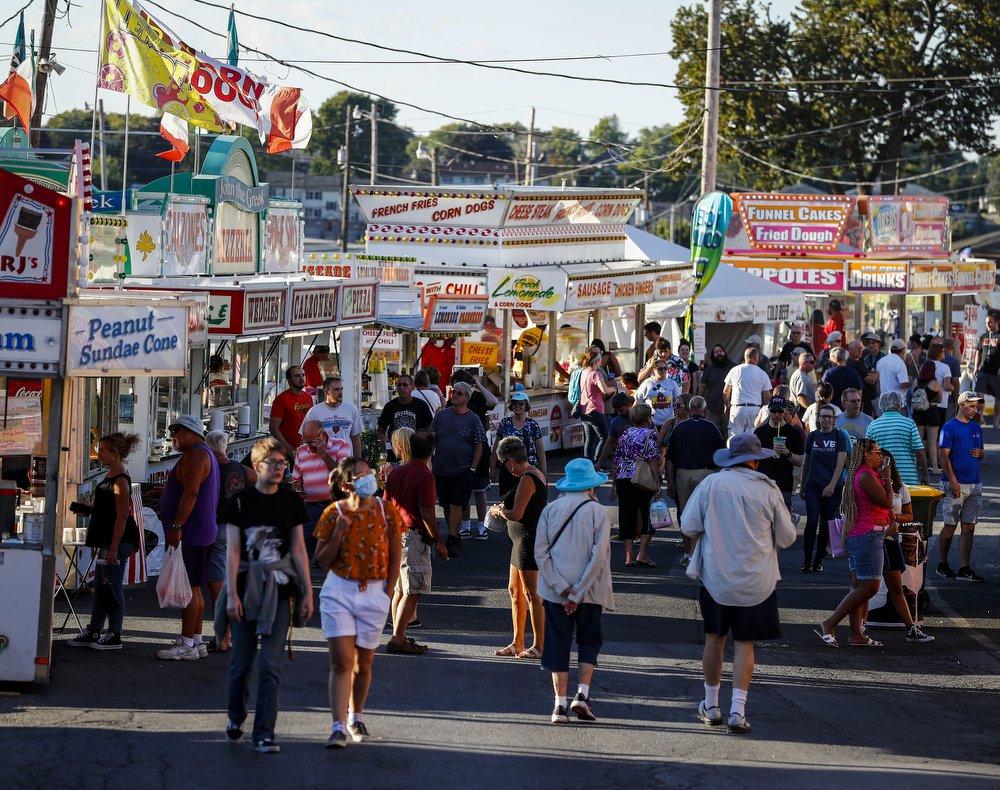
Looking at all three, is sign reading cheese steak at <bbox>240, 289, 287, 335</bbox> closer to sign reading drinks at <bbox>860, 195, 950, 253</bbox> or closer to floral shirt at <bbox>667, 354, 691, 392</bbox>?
floral shirt at <bbox>667, 354, 691, 392</bbox>

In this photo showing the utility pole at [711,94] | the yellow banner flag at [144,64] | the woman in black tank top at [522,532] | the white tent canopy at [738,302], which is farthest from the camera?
the white tent canopy at [738,302]

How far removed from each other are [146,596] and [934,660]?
20.9 feet

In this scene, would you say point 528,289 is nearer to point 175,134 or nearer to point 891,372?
point 891,372

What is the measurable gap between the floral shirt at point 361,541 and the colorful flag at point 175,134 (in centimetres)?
967

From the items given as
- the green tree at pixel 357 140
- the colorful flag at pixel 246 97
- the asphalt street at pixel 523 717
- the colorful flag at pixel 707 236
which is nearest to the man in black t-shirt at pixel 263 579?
the asphalt street at pixel 523 717

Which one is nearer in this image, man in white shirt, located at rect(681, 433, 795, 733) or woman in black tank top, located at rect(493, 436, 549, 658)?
man in white shirt, located at rect(681, 433, 795, 733)

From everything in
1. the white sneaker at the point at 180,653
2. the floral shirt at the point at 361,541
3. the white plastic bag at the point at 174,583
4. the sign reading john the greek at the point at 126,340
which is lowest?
the white sneaker at the point at 180,653

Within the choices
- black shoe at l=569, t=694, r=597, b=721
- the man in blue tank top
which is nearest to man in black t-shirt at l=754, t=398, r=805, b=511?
black shoe at l=569, t=694, r=597, b=721

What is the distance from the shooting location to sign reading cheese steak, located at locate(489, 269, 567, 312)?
745 inches

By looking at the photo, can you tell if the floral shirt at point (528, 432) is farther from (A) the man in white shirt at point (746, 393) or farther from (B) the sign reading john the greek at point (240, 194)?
(A) the man in white shirt at point (746, 393)

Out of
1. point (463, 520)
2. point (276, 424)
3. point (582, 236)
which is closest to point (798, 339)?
point (582, 236)

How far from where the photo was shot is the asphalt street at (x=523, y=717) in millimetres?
6176

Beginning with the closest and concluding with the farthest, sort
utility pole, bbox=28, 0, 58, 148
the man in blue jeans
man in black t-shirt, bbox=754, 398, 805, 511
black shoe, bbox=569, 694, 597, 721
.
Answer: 1. black shoe, bbox=569, 694, 597, 721
2. the man in blue jeans
3. man in black t-shirt, bbox=754, 398, 805, 511
4. utility pole, bbox=28, 0, 58, 148

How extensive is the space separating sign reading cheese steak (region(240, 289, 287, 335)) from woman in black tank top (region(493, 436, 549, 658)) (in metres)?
4.69
